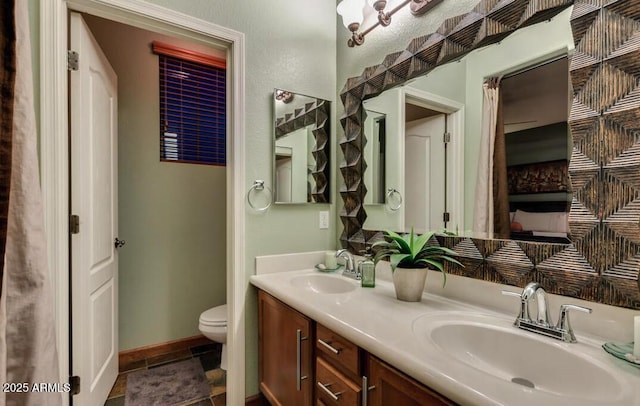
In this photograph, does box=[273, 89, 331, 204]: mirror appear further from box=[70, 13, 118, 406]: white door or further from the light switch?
box=[70, 13, 118, 406]: white door

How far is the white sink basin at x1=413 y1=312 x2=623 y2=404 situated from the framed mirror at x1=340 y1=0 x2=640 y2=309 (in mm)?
202

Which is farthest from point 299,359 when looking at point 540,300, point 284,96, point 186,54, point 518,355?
point 186,54

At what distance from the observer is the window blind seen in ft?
7.79

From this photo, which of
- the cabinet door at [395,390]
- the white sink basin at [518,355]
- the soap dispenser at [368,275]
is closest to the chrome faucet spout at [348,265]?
the soap dispenser at [368,275]

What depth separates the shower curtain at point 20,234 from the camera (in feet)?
1.32

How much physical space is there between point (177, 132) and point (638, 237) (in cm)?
266

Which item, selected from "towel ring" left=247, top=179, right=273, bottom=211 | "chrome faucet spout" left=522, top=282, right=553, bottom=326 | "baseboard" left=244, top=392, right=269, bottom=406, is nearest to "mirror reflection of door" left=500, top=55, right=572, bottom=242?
"chrome faucet spout" left=522, top=282, right=553, bottom=326

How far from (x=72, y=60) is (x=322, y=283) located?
163cm

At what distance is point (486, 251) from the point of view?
1.13m

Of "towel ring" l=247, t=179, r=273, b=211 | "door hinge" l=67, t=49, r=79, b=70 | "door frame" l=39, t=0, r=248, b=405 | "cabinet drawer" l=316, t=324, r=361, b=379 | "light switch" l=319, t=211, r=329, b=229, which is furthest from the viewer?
"light switch" l=319, t=211, r=329, b=229

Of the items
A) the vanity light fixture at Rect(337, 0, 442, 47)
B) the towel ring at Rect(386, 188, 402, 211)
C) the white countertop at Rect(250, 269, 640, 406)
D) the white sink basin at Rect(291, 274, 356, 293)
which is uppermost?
the vanity light fixture at Rect(337, 0, 442, 47)

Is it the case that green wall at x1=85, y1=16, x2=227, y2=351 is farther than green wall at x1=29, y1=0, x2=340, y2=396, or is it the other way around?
green wall at x1=85, y1=16, x2=227, y2=351

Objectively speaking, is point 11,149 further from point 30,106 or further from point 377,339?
point 377,339

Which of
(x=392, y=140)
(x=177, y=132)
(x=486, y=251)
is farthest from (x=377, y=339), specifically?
(x=177, y=132)
